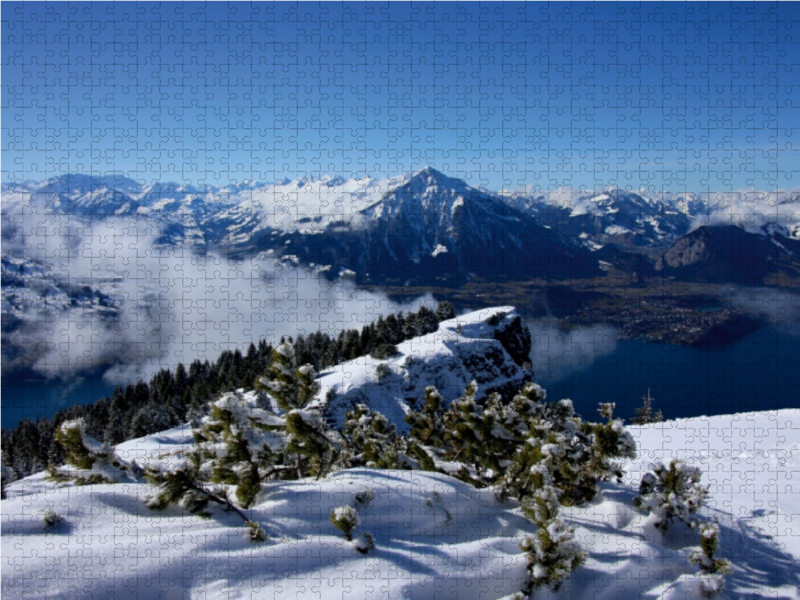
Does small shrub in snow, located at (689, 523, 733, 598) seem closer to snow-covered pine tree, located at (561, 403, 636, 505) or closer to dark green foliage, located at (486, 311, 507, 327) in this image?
snow-covered pine tree, located at (561, 403, 636, 505)

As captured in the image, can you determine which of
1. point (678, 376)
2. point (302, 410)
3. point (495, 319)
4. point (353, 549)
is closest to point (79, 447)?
point (302, 410)

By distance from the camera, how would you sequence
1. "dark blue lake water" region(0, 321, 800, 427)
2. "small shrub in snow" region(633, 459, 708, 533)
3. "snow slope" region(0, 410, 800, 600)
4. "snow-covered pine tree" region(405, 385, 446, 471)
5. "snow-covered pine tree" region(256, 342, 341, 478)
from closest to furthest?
1. "snow slope" region(0, 410, 800, 600)
2. "small shrub in snow" region(633, 459, 708, 533)
3. "snow-covered pine tree" region(256, 342, 341, 478)
4. "snow-covered pine tree" region(405, 385, 446, 471)
5. "dark blue lake water" region(0, 321, 800, 427)

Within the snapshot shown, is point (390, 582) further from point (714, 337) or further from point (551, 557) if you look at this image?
point (714, 337)

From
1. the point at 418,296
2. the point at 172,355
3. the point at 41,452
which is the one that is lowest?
the point at 172,355

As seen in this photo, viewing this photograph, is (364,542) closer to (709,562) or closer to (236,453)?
(236,453)

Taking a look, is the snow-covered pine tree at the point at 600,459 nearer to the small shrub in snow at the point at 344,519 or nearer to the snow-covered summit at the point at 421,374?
the small shrub in snow at the point at 344,519

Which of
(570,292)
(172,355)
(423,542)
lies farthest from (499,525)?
(172,355)

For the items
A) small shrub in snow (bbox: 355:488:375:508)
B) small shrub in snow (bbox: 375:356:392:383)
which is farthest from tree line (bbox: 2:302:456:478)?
small shrub in snow (bbox: 355:488:375:508)

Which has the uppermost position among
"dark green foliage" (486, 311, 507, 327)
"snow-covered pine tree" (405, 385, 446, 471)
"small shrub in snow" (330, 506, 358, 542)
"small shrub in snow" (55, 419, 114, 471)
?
"small shrub in snow" (55, 419, 114, 471)
